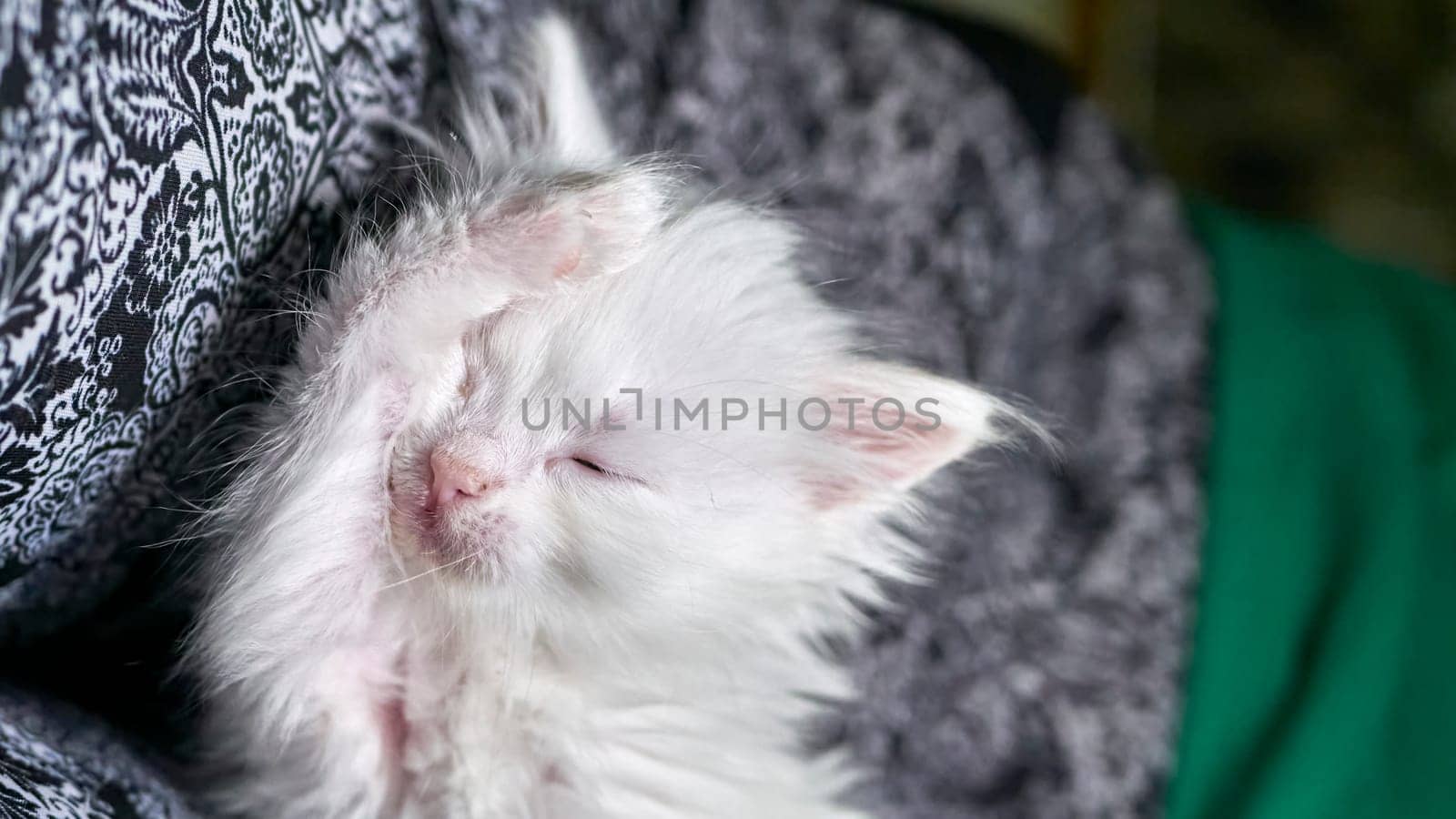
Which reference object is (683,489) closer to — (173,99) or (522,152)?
(522,152)

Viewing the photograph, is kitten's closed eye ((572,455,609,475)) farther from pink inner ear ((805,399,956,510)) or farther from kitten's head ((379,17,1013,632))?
pink inner ear ((805,399,956,510))

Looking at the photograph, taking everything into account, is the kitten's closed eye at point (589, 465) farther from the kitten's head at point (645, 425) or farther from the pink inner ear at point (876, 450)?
the pink inner ear at point (876, 450)

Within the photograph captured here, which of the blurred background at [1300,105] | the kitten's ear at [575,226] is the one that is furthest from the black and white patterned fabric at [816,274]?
the blurred background at [1300,105]

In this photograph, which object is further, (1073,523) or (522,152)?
(1073,523)

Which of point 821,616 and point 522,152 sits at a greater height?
point 522,152

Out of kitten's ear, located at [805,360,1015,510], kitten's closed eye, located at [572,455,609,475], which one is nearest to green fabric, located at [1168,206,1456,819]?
kitten's ear, located at [805,360,1015,510]

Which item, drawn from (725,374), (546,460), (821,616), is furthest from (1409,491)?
(546,460)
